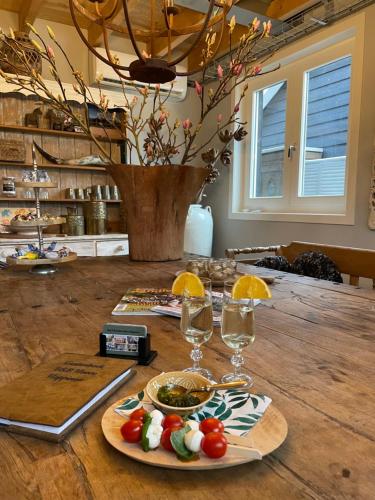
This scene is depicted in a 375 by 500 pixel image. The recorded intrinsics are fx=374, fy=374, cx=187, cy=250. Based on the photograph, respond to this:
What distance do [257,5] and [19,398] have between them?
3.34 metres

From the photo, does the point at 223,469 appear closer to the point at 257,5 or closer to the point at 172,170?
the point at 172,170

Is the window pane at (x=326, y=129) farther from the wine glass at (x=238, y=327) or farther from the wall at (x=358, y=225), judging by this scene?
the wine glass at (x=238, y=327)

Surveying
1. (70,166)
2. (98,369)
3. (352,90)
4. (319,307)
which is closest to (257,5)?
(352,90)

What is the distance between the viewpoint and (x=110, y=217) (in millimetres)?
3867

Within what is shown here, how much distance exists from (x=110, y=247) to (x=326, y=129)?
2.08 metres

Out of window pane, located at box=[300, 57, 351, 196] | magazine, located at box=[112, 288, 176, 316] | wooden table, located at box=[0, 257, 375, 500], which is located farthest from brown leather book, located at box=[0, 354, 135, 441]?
window pane, located at box=[300, 57, 351, 196]

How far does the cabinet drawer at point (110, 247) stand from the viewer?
11.2 feet

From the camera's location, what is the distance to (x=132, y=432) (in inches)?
15.1

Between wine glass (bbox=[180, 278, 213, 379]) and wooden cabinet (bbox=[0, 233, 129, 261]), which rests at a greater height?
wine glass (bbox=[180, 278, 213, 379])

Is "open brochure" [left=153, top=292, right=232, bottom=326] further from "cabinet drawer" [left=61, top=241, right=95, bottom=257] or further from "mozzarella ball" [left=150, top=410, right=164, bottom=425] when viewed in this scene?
"cabinet drawer" [left=61, top=241, right=95, bottom=257]

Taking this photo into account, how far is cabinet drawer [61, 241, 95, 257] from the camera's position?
3.27 meters

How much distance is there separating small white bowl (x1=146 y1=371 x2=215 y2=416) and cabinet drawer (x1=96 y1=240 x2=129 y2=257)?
2997 mm

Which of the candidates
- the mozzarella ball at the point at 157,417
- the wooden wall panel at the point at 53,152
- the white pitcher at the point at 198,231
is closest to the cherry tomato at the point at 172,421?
the mozzarella ball at the point at 157,417

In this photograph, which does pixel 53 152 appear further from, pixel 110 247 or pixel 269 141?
pixel 269 141
